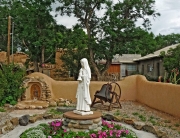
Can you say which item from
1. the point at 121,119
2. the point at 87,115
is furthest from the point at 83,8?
the point at 87,115

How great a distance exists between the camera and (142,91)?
46.0 feet

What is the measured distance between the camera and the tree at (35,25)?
56.6 ft

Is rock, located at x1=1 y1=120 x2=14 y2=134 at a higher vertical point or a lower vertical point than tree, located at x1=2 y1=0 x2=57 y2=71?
lower

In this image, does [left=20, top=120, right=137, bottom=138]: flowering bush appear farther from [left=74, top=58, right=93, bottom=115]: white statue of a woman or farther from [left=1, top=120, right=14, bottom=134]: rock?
[left=1, top=120, right=14, bottom=134]: rock

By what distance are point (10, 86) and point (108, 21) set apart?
7.92 meters

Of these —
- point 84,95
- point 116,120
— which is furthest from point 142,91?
point 84,95

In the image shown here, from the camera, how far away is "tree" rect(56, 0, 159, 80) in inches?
666

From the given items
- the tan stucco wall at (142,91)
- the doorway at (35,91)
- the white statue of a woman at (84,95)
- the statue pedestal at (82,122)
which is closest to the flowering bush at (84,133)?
the statue pedestal at (82,122)

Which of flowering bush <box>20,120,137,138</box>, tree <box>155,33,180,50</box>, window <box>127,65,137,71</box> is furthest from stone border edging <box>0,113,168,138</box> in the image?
tree <box>155,33,180,50</box>

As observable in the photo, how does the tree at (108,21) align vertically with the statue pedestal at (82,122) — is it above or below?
above

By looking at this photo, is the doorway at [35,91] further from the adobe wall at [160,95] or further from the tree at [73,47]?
the adobe wall at [160,95]

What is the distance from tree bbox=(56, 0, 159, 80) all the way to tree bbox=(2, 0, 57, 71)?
118 cm

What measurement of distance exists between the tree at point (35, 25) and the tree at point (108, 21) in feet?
3.88

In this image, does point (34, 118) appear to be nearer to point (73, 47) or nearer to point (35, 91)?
point (35, 91)
